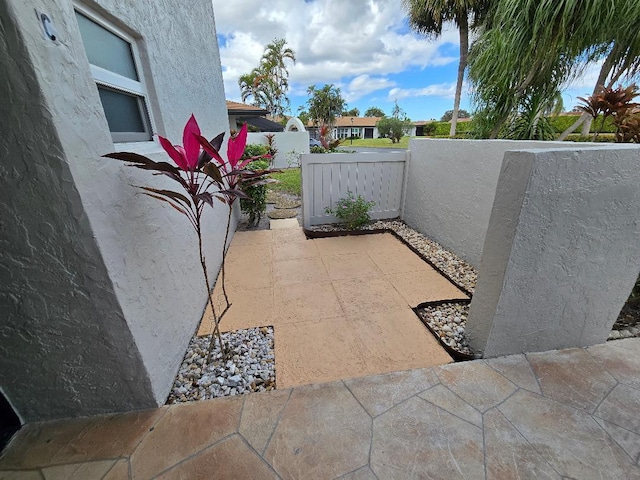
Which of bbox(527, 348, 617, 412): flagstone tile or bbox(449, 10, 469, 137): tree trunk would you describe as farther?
bbox(449, 10, 469, 137): tree trunk

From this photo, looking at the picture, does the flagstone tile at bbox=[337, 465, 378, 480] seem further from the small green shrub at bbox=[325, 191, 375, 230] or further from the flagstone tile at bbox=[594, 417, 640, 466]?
the small green shrub at bbox=[325, 191, 375, 230]

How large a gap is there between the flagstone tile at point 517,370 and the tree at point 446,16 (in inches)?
447

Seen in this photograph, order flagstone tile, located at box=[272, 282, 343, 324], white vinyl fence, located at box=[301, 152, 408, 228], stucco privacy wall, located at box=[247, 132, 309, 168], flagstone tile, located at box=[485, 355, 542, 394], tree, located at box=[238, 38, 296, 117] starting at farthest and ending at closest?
tree, located at box=[238, 38, 296, 117], stucco privacy wall, located at box=[247, 132, 309, 168], white vinyl fence, located at box=[301, 152, 408, 228], flagstone tile, located at box=[272, 282, 343, 324], flagstone tile, located at box=[485, 355, 542, 394]

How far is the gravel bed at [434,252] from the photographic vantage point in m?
2.77

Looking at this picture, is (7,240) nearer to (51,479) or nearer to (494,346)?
(51,479)

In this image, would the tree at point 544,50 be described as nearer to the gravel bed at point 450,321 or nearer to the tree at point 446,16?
the gravel bed at point 450,321

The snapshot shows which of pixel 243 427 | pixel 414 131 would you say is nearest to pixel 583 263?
pixel 243 427

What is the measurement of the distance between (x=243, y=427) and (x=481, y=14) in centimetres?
1392

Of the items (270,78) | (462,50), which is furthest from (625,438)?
(270,78)

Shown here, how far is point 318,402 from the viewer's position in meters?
1.49

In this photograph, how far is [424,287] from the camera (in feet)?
8.66

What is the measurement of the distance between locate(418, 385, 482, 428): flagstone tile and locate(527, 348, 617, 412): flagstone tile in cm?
52

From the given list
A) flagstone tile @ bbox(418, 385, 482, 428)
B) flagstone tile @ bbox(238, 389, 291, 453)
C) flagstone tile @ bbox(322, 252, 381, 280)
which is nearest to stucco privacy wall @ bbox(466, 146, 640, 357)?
flagstone tile @ bbox(418, 385, 482, 428)

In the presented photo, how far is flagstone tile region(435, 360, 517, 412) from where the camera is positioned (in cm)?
150
